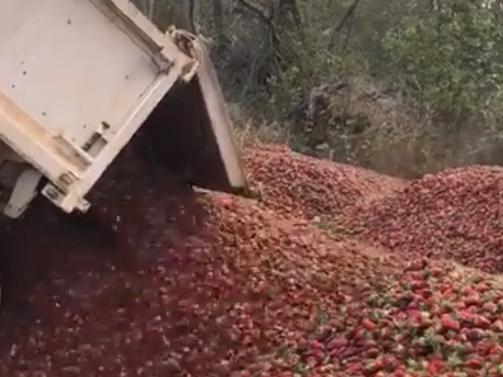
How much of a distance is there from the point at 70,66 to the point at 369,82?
10.3 metres

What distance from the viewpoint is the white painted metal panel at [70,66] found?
556 cm

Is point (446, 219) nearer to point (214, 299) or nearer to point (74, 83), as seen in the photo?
point (214, 299)

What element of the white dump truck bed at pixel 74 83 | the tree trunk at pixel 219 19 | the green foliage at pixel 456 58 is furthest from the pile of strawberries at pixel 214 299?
the tree trunk at pixel 219 19

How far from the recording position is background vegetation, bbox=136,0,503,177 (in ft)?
45.5

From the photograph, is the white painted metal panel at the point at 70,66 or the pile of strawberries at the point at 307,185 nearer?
the white painted metal panel at the point at 70,66

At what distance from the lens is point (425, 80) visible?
14.2 m

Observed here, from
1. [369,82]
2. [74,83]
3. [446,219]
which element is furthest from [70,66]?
[369,82]

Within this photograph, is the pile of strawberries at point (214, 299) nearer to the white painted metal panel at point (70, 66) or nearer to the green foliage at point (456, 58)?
the white painted metal panel at point (70, 66)

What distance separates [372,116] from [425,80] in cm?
82

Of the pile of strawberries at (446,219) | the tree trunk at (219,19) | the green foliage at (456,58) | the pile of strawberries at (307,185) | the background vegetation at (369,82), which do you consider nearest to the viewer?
the pile of strawberries at (446,219)

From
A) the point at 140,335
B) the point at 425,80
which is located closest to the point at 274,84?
the point at 425,80

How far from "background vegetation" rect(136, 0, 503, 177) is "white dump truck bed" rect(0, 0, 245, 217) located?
273 inches

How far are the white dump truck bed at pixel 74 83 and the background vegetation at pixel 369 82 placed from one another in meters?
6.94

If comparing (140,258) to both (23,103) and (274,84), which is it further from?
(274,84)
